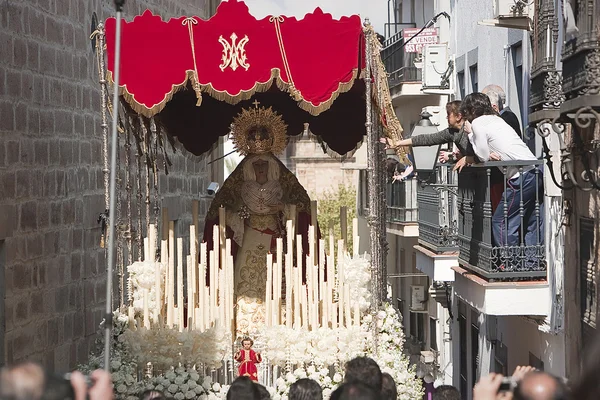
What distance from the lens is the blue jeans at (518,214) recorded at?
1134 centimetres

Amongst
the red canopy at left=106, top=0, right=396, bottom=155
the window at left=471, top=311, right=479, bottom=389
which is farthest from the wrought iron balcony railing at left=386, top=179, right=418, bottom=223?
the red canopy at left=106, top=0, right=396, bottom=155

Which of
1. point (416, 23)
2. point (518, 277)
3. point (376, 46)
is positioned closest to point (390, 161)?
point (416, 23)

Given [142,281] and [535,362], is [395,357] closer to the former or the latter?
[142,281]

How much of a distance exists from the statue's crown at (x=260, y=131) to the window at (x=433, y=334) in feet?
39.8

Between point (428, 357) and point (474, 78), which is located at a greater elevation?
point (474, 78)

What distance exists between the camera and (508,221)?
457 inches

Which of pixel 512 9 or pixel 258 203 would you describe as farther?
pixel 512 9

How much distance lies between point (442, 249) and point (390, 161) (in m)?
3.08

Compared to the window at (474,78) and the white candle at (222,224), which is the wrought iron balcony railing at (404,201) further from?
the white candle at (222,224)

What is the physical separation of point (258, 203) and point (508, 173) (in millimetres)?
2583

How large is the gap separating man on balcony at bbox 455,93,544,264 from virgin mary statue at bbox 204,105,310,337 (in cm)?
164

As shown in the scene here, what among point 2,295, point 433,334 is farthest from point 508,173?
point 433,334

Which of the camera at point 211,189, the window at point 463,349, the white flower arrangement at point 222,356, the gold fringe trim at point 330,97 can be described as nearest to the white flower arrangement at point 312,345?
the white flower arrangement at point 222,356

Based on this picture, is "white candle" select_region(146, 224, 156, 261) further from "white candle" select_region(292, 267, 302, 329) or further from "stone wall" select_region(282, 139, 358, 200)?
"stone wall" select_region(282, 139, 358, 200)
